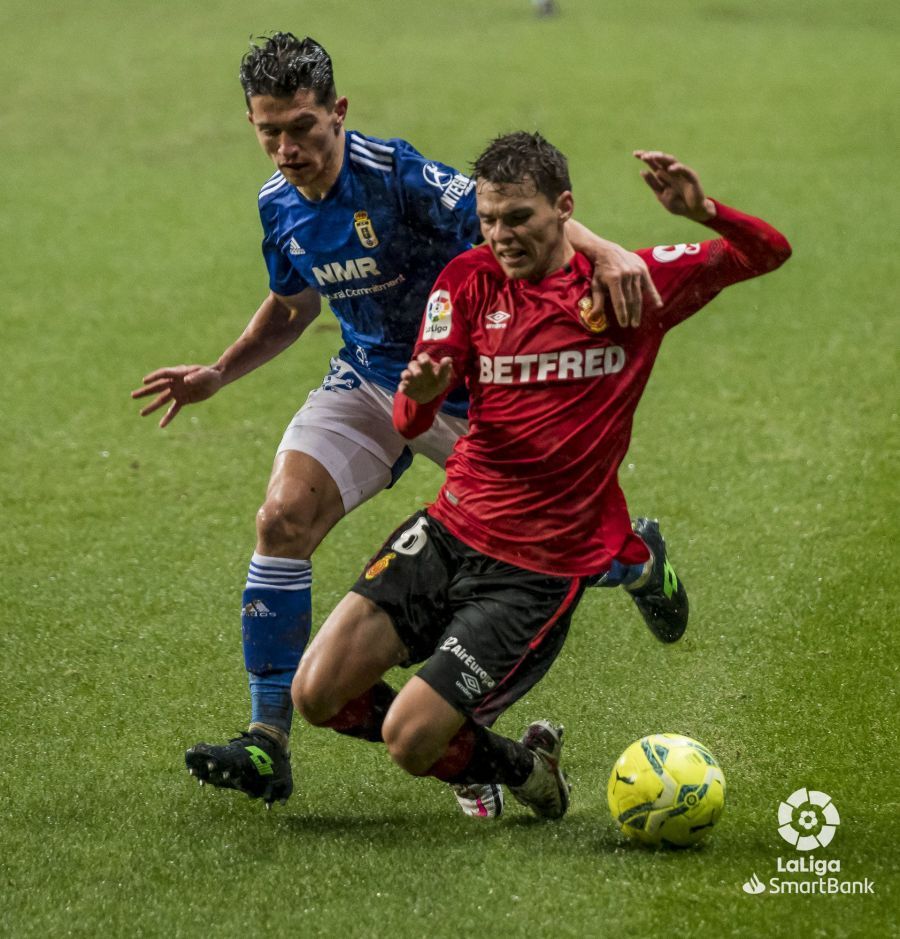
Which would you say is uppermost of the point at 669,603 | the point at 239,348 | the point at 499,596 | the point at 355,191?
the point at 355,191

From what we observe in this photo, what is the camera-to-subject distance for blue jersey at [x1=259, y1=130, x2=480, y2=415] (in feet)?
16.1

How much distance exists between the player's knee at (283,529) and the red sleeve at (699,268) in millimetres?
1295

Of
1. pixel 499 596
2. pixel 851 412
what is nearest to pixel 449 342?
pixel 499 596

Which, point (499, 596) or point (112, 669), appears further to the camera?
point (112, 669)

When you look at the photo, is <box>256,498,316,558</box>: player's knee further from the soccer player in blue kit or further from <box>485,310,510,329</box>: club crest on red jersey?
<box>485,310,510,329</box>: club crest on red jersey

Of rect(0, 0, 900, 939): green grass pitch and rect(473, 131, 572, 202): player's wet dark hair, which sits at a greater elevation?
rect(473, 131, 572, 202): player's wet dark hair

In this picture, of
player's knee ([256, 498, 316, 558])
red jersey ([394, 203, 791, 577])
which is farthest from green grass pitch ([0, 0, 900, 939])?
red jersey ([394, 203, 791, 577])

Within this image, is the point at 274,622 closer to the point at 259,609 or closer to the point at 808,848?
the point at 259,609

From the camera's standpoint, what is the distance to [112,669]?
548cm

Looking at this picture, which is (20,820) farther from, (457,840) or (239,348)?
(239,348)

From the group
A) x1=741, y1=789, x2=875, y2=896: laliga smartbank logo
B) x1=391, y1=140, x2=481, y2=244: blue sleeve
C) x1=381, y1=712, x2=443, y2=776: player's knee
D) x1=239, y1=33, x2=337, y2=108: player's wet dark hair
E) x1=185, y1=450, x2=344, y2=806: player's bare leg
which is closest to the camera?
x1=741, y1=789, x2=875, y2=896: laliga smartbank logo

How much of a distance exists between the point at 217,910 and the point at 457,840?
71cm

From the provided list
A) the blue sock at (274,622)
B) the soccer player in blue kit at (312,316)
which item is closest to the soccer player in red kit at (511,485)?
the soccer player in blue kit at (312,316)

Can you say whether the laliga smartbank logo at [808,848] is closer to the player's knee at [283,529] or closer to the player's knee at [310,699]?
the player's knee at [310,699]
